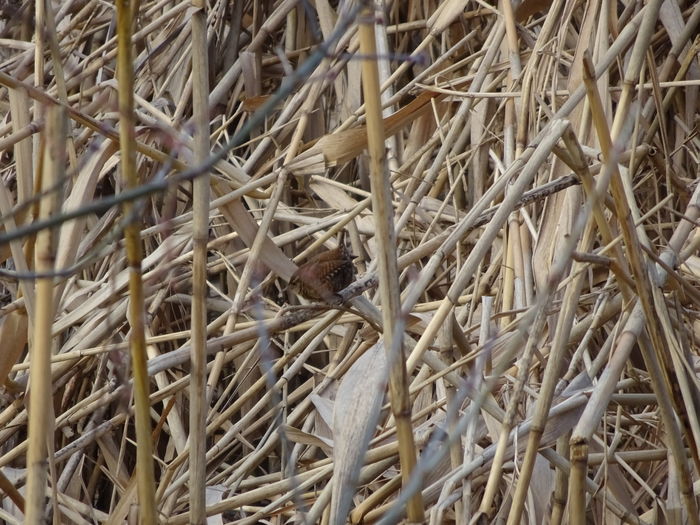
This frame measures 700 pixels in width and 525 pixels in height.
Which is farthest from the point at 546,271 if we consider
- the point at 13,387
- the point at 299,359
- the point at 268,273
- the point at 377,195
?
the point at 13,387

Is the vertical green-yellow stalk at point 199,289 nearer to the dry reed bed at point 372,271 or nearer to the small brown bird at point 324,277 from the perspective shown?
the dry reed bed at point 372,271

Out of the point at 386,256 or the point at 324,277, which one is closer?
the point at 386,256

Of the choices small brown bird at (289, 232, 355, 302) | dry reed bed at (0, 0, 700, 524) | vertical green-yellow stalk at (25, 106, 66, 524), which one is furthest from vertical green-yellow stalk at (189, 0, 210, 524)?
small brown bird at (289, 232, 355, 302)

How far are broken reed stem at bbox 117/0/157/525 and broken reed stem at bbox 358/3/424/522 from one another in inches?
6.3

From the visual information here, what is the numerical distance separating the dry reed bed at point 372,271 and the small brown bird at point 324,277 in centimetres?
4

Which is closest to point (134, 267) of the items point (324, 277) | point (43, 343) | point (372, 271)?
point (43, 343)

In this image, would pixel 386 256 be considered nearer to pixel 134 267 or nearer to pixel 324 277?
pixel 134 267

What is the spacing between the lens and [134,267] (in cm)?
64

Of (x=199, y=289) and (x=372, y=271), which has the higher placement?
(x=199, y=289)

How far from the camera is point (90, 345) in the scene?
5.21 ft

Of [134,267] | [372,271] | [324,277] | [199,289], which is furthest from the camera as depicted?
[372,271]

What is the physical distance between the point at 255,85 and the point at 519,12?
637mm

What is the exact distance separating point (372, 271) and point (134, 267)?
83 centimetres

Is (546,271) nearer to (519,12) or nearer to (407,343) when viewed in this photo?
(407,343)
